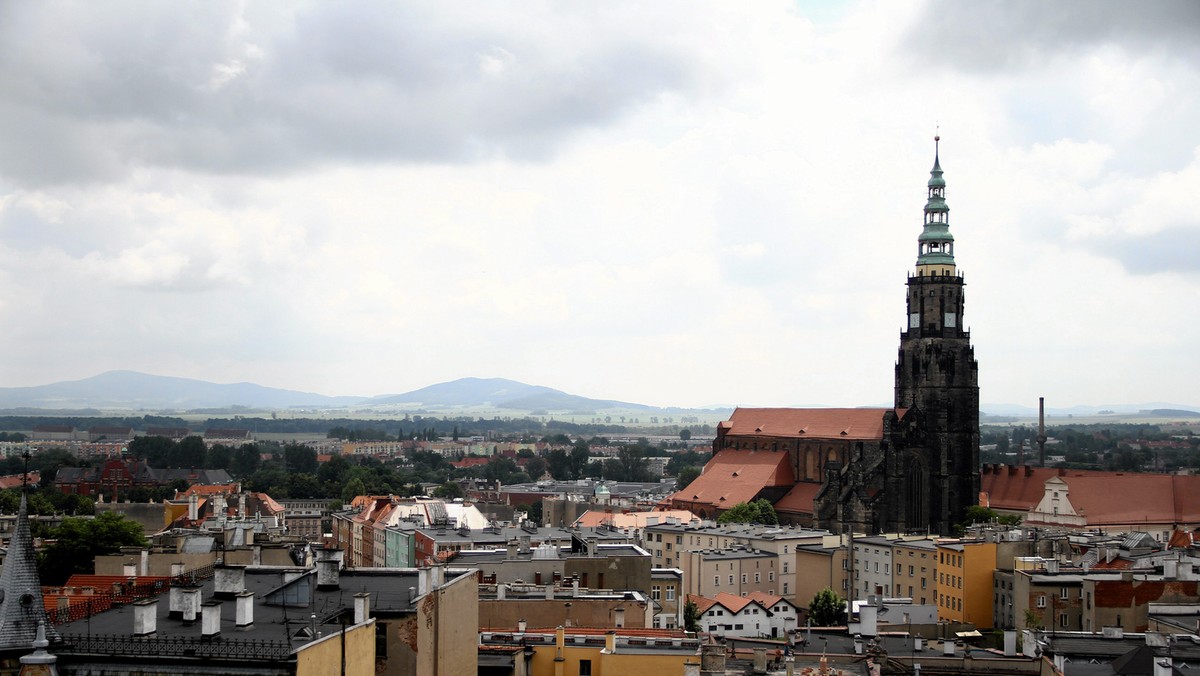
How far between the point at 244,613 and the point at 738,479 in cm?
12588

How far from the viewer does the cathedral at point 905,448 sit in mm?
137500

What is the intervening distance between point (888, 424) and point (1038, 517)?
1647 cm

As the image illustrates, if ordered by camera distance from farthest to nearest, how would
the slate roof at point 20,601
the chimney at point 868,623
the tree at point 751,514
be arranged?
1. the tree at point 751,514
2. the chimney at point 868,623
3. the slate roof at point 20,601

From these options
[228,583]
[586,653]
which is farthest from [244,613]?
[586,653]

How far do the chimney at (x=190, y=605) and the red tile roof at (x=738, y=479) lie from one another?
117 metres

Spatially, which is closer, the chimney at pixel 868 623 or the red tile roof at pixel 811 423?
the chimney at pixel 868 623

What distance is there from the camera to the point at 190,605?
30.2m

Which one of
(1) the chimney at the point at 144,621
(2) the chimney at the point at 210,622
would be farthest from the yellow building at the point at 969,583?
(1) the chimney at the point at 144,621

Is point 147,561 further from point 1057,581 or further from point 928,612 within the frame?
point 1057,581

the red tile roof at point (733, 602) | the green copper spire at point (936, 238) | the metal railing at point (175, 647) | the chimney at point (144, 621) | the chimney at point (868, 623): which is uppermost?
the green copper spire at point (936, 238)

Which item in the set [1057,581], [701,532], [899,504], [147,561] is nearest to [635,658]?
[147,561]

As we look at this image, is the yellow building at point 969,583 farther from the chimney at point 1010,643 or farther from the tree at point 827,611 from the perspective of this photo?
the chimney at point 1010,643

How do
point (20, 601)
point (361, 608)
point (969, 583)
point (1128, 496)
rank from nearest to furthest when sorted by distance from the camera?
point (20, 601) < point (361, 608) < point (969, 583) < point (1128, 496)

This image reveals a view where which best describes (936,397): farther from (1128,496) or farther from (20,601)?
(20,601)
